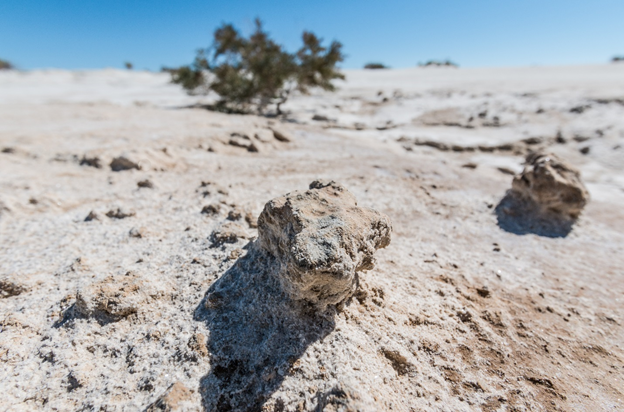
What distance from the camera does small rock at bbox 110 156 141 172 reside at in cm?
414

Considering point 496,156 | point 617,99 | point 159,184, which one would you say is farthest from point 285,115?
point 617,99

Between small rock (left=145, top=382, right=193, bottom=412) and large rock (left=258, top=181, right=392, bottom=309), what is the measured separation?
66 centimetres

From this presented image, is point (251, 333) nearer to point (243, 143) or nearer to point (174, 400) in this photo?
point (174, 400)

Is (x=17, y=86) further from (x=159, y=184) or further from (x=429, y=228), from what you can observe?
(x=429, y=228)

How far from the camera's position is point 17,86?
1702 cm

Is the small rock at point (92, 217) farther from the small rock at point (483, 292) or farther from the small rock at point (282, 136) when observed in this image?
the small rock at point (282, 136)

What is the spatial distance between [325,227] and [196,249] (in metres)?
1.21

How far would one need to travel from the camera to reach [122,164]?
4168 mm

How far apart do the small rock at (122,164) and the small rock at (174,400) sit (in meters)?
3.22

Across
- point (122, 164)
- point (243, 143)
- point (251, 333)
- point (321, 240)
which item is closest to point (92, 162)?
point (122, 164)

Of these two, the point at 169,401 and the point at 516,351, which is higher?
the point at 169,401

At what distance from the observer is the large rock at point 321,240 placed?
5.34 feet

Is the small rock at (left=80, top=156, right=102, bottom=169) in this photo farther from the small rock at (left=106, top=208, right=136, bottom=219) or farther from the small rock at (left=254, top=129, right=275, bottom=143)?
the small rock at (left=254, top=129, right=275, bottom=143)

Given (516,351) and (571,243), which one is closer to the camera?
(516,351)
